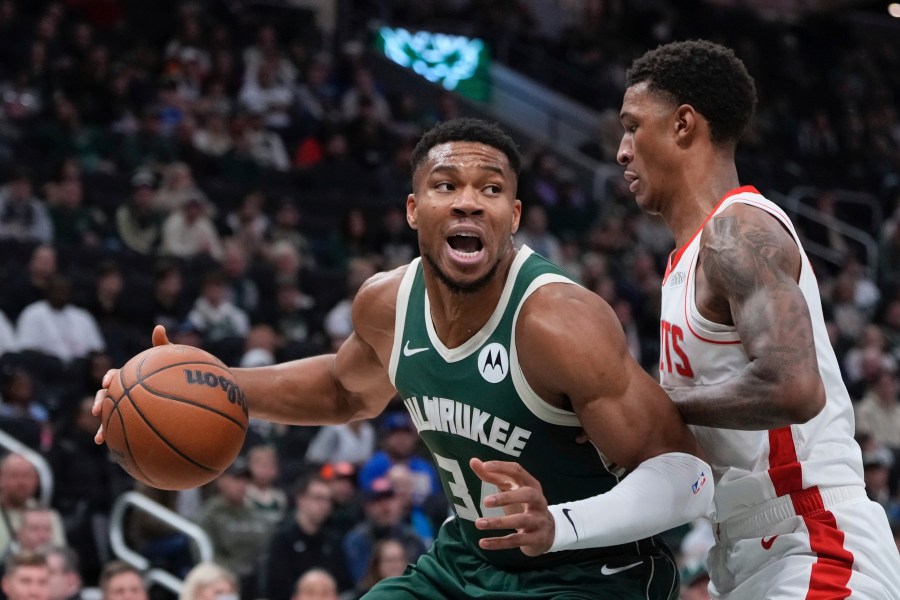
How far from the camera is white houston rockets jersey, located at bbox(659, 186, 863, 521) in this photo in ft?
10.3

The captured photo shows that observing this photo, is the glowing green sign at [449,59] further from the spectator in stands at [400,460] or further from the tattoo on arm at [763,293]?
the tattoo on arm at [763,293]

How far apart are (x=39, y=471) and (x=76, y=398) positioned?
118cm

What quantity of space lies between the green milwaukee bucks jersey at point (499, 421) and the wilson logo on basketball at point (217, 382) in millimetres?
497

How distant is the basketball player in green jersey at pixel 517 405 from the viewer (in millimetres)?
3074

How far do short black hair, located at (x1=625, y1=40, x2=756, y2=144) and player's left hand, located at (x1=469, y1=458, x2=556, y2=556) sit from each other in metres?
1.17

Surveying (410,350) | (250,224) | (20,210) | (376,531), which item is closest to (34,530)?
(376,531)

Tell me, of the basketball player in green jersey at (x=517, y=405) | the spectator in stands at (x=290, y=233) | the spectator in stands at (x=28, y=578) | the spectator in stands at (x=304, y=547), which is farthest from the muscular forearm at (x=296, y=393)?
the spectator in stands at (x=290, y=233)

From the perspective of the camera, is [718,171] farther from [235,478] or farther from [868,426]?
[868,426]

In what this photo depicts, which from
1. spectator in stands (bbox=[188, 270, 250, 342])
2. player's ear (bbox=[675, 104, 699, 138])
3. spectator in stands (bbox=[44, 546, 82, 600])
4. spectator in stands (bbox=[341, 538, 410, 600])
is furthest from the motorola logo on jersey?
spectator in stands (bbox=[188, 270, 250, 342])

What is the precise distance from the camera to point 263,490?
7457 millimetres

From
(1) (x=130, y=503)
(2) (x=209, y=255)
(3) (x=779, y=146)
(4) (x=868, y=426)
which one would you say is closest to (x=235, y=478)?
(1) (x=130, y=503)

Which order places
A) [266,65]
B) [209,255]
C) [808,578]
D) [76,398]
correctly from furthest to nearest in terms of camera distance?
[266,65] → [209,255] → [76,398] → [808,578]

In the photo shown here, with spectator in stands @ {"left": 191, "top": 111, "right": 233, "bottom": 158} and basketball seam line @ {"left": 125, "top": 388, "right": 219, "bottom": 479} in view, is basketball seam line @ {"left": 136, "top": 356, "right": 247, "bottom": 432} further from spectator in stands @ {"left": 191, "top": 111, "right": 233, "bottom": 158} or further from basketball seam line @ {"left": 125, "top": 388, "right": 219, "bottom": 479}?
spectator in stands @ {"left": 191, "top": 111, "right": 233, "bottom": 158}

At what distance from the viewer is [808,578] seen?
3.06 meters
